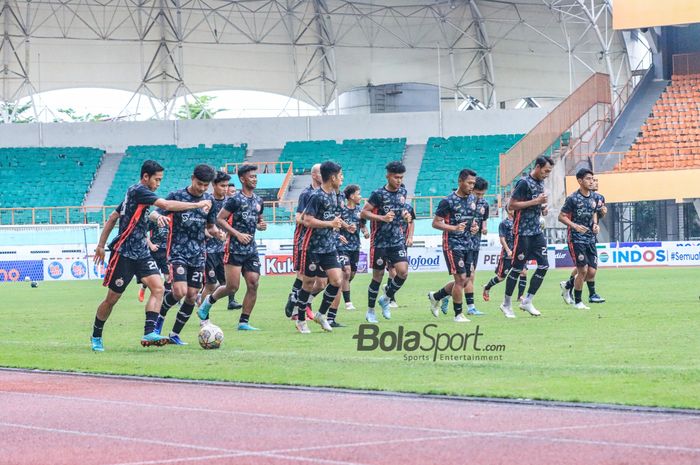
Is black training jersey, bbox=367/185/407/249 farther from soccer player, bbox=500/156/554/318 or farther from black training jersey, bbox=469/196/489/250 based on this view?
soccer player, bbox=500/156/554/318

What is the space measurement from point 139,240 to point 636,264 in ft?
101

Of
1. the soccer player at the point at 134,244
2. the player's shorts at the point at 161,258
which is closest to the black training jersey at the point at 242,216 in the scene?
the soccer player at the point at 134,244

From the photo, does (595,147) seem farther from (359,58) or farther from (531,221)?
(531,221)

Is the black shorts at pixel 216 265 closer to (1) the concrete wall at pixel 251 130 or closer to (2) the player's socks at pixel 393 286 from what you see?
(2) the player's socks at pixel 393 286

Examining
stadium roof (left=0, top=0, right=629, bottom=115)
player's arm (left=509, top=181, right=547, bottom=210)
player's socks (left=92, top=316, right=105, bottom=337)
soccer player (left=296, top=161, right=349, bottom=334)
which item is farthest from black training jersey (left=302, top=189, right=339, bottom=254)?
stadium roof (left=0, top=0, right=629, bottom=115)

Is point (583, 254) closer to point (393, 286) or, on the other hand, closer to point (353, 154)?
point (393, 286)

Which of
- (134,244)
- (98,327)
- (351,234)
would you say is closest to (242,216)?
(98,327)

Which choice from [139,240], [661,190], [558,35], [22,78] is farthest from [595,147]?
[139,240]

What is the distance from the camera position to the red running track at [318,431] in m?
7.39

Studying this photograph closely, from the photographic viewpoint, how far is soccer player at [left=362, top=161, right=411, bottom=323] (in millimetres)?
18438

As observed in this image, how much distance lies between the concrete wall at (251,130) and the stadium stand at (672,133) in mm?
9725

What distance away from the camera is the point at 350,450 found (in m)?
7.62

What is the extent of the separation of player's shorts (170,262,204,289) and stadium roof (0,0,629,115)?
155 feet

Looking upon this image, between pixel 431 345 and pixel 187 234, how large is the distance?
333 centimetres
